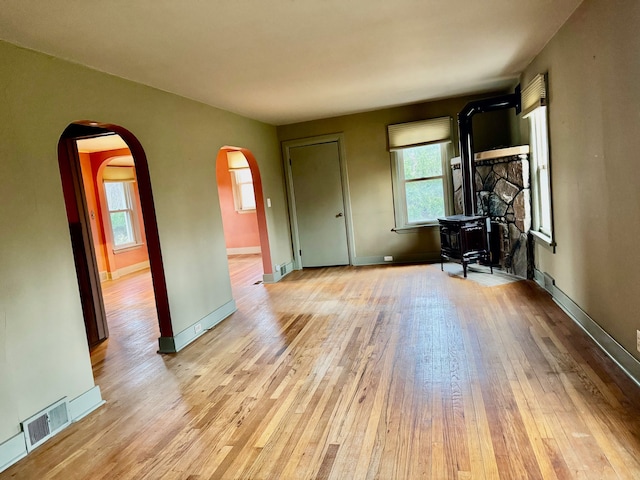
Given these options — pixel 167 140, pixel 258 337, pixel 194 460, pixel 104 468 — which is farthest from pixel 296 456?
pixel 167 140

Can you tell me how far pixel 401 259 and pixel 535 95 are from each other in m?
3.06

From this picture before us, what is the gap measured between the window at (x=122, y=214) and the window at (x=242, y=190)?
81.9 inches

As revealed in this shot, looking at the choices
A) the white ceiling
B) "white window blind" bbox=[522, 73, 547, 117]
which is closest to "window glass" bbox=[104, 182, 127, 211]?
the white ceiling

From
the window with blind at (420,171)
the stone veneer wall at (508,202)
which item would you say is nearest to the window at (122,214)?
the window with blind at (420,171)

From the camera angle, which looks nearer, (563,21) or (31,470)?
(31,470)

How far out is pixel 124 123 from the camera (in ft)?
10.8


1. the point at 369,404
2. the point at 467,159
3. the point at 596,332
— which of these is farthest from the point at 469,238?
the point at 369,404

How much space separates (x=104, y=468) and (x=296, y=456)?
984 millimetres

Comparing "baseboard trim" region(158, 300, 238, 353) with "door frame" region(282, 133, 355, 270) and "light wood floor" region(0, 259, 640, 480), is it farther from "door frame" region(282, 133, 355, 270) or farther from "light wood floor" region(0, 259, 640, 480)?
"door frame" region(282, 133, 355, 270)

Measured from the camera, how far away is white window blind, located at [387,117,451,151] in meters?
5.88

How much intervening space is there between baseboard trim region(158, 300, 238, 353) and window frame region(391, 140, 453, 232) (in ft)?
9.69

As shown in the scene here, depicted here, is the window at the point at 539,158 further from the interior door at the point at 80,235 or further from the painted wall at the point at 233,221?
the painted wall at the point at 233,221

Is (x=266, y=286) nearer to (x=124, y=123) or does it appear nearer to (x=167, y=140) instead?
(x=167, y=140)

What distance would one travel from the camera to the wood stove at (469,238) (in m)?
5.12
